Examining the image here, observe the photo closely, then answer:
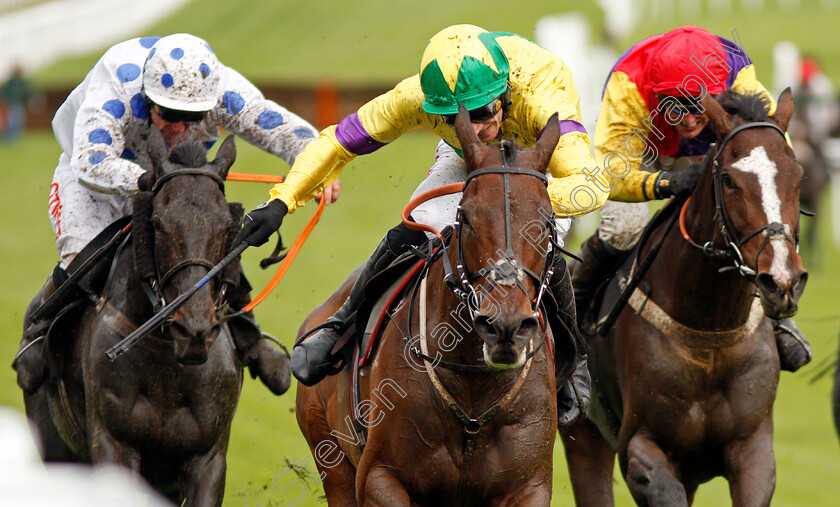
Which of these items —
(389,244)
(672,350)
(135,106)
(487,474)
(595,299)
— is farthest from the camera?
(595,299)

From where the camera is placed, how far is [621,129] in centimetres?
585

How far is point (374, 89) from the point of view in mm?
22031

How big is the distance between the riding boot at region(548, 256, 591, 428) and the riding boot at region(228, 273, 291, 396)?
1.56 m

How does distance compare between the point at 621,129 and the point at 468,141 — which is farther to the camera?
the point at 621,129

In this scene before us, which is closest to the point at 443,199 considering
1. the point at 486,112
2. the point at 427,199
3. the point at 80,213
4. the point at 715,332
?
the point at 427,199

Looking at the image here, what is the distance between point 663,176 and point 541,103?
3.80ft

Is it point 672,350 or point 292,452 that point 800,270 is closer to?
point 672,350

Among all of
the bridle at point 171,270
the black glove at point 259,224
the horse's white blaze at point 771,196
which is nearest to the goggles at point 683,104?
the horse's white blaze at point 771,196

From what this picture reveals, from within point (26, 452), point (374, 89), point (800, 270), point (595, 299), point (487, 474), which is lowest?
point (374, 89)

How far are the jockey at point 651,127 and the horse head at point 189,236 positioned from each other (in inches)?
76.3

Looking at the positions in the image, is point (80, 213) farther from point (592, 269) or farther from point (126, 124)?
point (592, 269)

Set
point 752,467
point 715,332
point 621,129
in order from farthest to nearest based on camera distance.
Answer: point 621,129 → point 715,332 → point 752,467

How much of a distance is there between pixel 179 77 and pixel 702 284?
2.51 metres

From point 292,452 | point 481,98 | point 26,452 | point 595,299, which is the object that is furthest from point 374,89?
point 26,452
